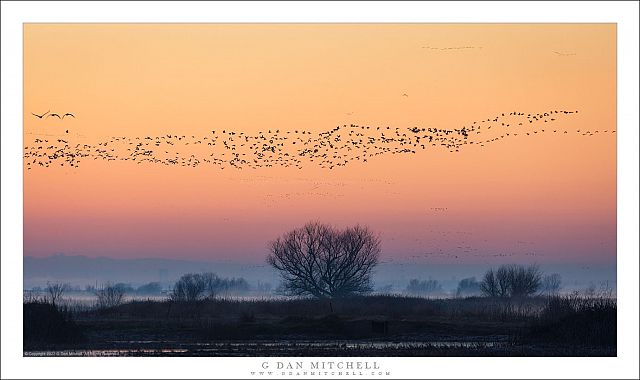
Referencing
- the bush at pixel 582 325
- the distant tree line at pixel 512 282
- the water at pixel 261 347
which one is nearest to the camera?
the water at pixel 261 347

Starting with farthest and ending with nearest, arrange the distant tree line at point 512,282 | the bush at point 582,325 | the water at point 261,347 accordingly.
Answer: the distant tree line at point 512,282 < the bush at point 582,325 < the water at point 261,347

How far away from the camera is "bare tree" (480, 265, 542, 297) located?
32.7m

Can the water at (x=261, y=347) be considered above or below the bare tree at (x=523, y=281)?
below

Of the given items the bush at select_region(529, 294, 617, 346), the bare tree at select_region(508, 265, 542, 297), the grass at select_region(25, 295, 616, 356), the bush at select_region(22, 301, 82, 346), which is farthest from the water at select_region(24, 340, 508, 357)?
the bare tree at select_region(508, 265, 542, 297)

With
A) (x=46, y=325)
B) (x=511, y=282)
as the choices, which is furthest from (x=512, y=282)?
(x=46, y=325)

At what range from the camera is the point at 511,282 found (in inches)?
1352

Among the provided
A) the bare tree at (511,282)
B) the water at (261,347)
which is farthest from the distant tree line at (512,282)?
the water at (261,347)

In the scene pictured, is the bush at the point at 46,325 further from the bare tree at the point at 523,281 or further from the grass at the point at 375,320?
the bare tree at the point at 523,281

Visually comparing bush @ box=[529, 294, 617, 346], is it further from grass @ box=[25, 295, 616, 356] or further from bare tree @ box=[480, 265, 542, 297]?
bare tree @ box=[480, 265, 542, 297]

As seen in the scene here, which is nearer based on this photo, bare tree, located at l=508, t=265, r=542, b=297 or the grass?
the grass

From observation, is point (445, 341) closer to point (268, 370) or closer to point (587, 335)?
point (587, 335)

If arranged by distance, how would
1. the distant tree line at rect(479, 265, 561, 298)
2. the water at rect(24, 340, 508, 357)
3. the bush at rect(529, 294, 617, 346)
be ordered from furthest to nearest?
the distant tree line at rect(479, 265, 561, 298), the bush at rect(529, 294, 617, 346), the water at rect(24, 340, 508, 357)

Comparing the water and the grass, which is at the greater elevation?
the grass

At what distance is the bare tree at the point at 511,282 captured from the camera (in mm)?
32719
